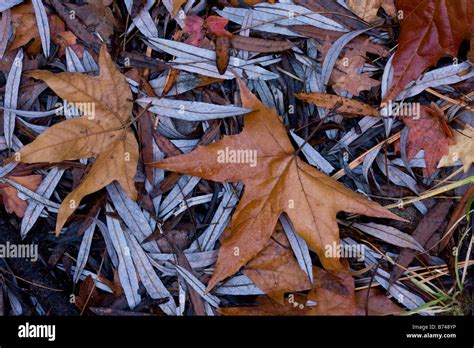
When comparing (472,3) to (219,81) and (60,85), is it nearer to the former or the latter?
(219,81)

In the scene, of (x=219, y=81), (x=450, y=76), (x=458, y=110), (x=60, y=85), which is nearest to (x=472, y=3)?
(x=450, y=76)

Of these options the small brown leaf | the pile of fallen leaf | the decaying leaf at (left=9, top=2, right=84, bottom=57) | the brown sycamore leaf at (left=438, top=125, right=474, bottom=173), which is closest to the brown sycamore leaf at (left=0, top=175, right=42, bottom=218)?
the pile of fallen leaf

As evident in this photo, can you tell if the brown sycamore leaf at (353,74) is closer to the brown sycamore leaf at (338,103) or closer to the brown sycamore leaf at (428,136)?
the brown sycamore leaf at (338,103)

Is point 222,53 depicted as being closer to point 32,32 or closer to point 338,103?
point 338,103

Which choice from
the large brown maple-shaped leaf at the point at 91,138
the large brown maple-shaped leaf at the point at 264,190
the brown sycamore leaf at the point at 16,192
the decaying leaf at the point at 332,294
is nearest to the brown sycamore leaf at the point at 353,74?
the large brown maple-shaped leaf at the point at 264,190

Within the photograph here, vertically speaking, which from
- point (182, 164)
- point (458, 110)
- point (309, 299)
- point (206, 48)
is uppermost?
point (206, 48)

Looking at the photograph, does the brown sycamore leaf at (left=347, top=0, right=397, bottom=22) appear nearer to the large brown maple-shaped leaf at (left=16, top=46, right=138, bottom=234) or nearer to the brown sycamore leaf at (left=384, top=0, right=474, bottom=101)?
the brown sycamore leaf at (left=384, top=0, right=474, bottom=101)

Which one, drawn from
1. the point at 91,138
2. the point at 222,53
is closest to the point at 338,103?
the point at 222,53
